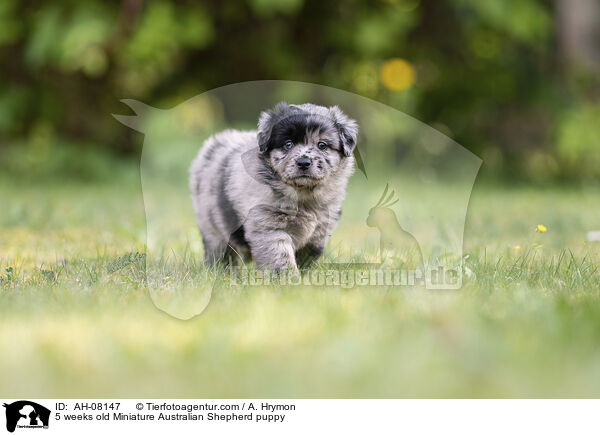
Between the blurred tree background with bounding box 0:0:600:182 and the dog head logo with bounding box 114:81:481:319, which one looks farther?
the blurred tree background with bounding box 0:0:600:182

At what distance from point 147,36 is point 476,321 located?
5685mm

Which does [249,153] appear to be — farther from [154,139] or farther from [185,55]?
[185,55]

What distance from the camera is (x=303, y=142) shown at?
309 centimetres

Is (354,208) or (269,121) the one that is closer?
(269,121)

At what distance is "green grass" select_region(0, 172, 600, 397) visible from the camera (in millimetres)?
1944

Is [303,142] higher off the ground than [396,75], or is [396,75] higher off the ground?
[396,75]

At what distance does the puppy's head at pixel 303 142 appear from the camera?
3.07 m
